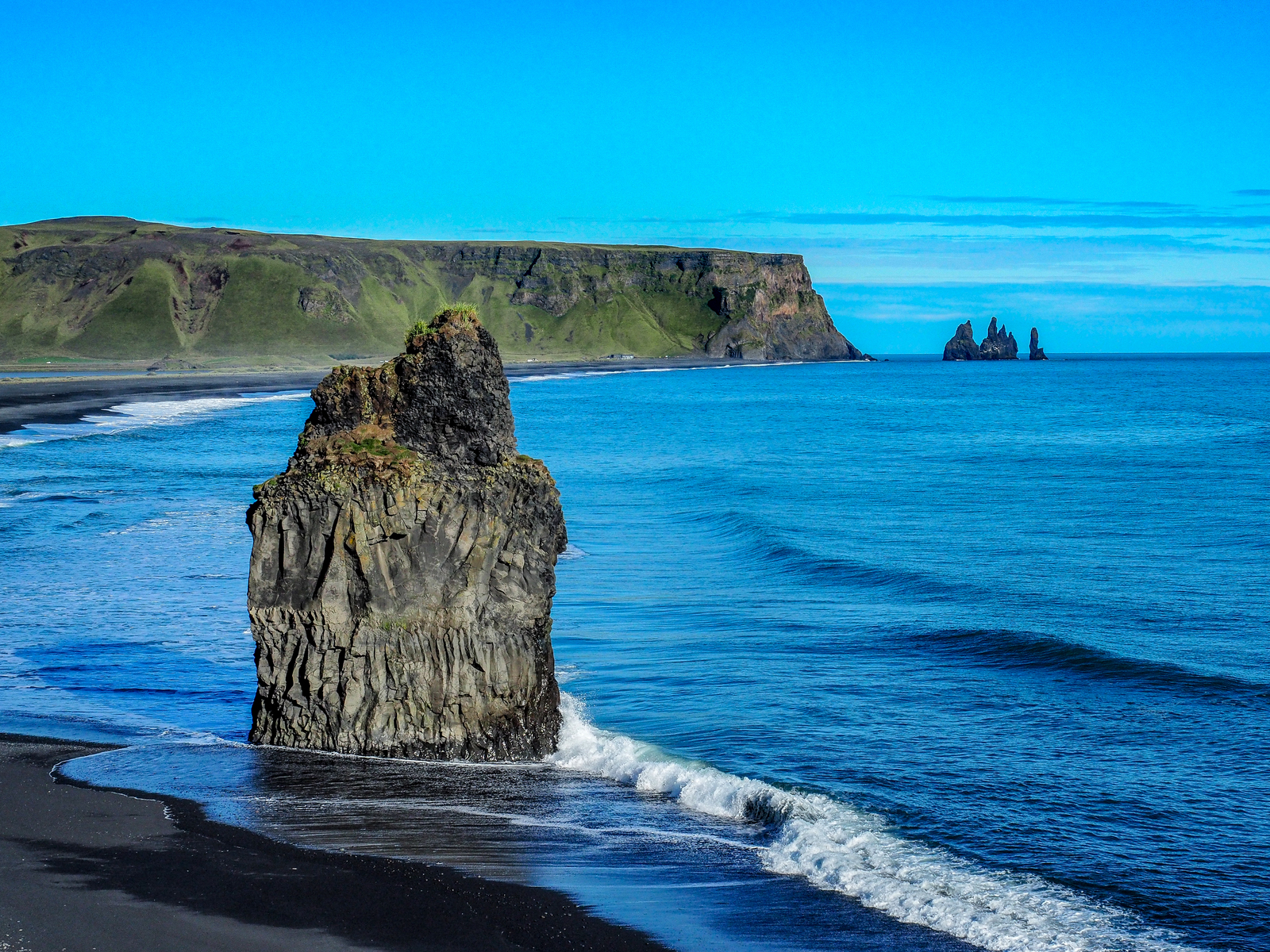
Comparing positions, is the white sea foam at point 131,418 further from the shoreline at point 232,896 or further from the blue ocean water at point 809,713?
the shoreline at point 232,896

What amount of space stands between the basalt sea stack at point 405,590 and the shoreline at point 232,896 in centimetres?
190

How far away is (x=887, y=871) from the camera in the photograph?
30.9 feet

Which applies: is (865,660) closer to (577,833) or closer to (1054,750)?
(1054,750)

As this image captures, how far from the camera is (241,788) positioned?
10.7 meters

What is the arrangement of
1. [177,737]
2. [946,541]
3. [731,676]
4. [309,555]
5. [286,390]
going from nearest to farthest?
[309,555] → [177,737] → [731,676] → [946,541] → [286,390]

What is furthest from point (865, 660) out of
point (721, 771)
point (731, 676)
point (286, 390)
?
point (286, 390)

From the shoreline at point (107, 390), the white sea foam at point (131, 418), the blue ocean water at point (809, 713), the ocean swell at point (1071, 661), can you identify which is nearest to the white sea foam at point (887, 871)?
the blue ocean water at point (809, 713)

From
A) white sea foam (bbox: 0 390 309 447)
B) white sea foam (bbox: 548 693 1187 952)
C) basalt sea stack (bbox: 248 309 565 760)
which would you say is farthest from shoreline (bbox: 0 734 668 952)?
white sea foam (bbox: 0 390 309 447)

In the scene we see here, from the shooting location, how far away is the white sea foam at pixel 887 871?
8406 mm

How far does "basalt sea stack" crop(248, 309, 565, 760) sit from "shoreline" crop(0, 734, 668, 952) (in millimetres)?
1903

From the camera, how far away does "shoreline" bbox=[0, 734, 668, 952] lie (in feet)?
25.6

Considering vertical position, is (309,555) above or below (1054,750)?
above

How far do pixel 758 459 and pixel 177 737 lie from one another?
42.3 metres

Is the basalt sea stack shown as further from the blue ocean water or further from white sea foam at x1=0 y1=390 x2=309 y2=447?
white sea foam at x1=0 y1=390 x2=309 y2=447
